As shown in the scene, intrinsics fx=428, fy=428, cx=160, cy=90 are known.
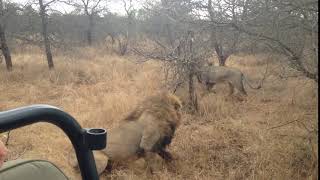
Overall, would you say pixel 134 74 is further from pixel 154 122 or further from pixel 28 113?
pixel 28 113

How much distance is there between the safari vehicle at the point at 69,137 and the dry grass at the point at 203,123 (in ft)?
10.8

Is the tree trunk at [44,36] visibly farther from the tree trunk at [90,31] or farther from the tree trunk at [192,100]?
the tree trunk at [90,31]

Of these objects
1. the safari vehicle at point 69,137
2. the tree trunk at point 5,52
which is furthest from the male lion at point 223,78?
the safari vehicle at point 69,137

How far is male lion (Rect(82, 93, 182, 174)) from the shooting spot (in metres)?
4.82

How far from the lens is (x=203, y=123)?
7230 mm

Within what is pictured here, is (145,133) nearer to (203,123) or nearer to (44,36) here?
(203,123)

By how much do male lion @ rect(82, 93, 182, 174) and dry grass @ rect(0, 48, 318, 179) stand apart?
0.54ft

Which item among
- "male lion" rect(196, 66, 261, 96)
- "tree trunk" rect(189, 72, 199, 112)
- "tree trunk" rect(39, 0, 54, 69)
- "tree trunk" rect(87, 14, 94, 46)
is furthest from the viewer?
"tree trunk" rect(87, 14, 94, 46)

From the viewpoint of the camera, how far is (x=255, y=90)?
10.2m

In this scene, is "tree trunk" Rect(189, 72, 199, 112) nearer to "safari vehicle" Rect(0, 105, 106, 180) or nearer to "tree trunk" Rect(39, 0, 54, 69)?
"safari vehicle" Rect(0, 105, 106, 180)

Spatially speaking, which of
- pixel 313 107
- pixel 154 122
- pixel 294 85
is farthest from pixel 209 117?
pixel 294 85

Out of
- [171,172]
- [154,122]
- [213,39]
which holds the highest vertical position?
[213,39]

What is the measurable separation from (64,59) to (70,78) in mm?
4024

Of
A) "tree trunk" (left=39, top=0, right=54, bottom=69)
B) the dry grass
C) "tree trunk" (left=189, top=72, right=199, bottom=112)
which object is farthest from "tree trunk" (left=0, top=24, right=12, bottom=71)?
"tree trunk" (left=189, top=72, right=199, bottom=112)
